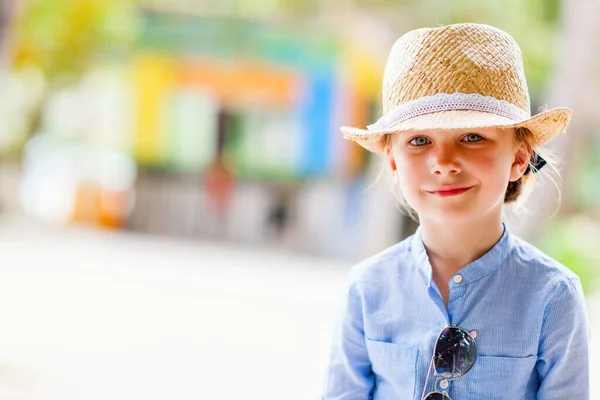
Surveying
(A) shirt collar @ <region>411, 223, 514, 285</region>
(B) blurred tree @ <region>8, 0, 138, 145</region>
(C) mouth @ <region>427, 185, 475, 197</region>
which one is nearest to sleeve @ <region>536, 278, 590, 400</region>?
(A) shirt collar @ <region>411, 223, 514, 285</region>

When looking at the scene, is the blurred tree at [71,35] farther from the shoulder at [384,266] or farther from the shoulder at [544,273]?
the shoulder at [544,273]

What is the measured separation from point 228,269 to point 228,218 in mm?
2296

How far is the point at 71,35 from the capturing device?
854 cm

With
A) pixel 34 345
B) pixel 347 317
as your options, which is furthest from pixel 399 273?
pixel 34 345

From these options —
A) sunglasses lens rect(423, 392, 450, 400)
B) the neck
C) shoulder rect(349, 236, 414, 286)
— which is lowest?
sunglasses lens rect(423, 392, 450, 400)

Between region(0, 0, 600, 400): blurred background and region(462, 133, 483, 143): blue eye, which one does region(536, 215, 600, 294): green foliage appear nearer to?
region(0, 0, 600, 400): blurred background

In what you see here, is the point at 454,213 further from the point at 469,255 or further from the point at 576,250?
the point at 576,250

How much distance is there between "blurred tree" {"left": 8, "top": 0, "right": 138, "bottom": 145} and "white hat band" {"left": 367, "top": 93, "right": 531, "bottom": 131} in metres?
7.64

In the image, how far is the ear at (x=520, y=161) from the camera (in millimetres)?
1317

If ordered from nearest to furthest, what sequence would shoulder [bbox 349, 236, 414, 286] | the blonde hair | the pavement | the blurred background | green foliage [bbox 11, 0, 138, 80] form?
the blonde hair < shoulder [bbox 349, 236, 414, 286] < the pavement < the blurred background < green foliage [bbox 11, 0, 138, 80]

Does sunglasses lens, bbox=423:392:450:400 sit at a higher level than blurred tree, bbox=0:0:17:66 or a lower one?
lower

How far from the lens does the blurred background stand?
5.08m

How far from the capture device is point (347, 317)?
1.41 metres

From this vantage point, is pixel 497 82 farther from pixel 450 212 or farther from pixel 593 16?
pixel 593 16
